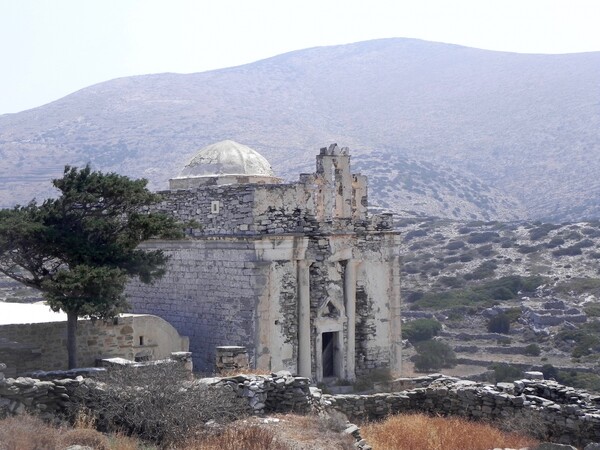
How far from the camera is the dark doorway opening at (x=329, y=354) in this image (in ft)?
68.2

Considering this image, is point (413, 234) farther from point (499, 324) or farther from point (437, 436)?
point (437, 436)

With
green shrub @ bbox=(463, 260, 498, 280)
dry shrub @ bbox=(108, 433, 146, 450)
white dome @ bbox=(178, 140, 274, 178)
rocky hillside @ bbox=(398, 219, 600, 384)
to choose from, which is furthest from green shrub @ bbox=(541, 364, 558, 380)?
dry shrub @ bbox=(108, 433, 146, 450)

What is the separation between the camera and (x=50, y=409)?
11531 millimetres

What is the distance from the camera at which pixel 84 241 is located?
52.1 feet

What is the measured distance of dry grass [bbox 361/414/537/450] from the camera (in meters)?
12.0

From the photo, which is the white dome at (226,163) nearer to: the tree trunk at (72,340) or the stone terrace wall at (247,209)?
the stone terrace wall at (247,209)

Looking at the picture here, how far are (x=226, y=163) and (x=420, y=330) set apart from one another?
23.9 m

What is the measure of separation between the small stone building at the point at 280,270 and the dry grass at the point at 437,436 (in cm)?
597

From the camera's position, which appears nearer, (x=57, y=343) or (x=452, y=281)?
(x=57, y=343)

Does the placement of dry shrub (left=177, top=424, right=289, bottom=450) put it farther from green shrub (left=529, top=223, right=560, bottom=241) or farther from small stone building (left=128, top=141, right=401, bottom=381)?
green shrub (left=529, top=223, right=560, bottom=241)

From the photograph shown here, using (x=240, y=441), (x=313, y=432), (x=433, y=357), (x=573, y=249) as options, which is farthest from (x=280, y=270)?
(x=573, y=249)

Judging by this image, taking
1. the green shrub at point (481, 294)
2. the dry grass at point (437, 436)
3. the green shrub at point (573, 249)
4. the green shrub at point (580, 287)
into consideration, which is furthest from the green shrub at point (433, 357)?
the green shrub at point (573, 249)

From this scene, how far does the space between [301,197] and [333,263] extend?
5.97 feet

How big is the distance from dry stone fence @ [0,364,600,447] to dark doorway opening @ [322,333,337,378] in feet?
18.1
